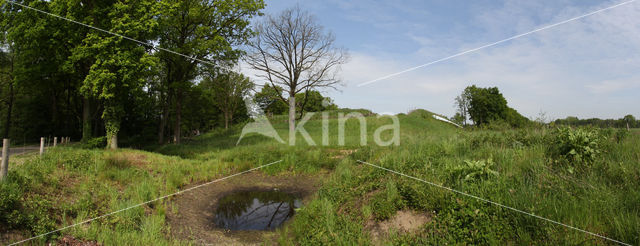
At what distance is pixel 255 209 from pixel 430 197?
5.51 m

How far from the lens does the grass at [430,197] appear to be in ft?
15.8

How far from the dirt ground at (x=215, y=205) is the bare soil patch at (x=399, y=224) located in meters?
2.50

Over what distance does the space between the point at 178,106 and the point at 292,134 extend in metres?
9.66

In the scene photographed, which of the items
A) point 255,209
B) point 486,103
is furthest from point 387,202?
point 486,103

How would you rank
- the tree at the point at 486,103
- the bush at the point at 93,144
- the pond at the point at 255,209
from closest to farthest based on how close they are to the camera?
the pond at the point at 255,209, the bush at the point at 93,144, the tree at the point at 486,103

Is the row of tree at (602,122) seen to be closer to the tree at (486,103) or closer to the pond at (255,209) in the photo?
the pond at (255,209)

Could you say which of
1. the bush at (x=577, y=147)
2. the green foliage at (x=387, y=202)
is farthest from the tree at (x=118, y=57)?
the bush at (x=577, y=147)

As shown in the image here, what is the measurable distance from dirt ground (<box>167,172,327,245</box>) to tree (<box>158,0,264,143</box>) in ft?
42.2

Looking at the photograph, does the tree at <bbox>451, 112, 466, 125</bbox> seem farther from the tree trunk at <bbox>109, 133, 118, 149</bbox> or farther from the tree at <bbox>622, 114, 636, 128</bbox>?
the tree trunk at <bbox>109, 133, 118, 149</bbox>

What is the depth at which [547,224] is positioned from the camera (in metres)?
4.67

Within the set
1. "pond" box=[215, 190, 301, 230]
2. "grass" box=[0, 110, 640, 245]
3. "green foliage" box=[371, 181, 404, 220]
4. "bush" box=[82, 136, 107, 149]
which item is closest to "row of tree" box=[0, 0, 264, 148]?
"bush" box=[82, 136, 107, 149]

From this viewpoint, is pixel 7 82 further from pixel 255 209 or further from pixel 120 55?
pixel 255 209

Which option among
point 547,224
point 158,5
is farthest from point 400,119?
point 547,224

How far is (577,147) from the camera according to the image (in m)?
6.75
